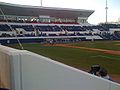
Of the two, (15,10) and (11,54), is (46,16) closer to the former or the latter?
(15,10)

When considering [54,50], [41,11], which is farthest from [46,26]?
[54,50]

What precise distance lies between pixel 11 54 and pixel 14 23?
6238 centimetres

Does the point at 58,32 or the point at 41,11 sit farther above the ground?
the point at 41,11

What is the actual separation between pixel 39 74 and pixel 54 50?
3332 cm

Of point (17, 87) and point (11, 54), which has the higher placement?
point (11, 54)

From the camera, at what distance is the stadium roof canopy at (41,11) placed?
223ft

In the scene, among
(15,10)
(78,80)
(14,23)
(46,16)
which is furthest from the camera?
(46,16)

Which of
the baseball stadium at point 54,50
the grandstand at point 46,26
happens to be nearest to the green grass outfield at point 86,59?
the baseball stadium at point 54,50

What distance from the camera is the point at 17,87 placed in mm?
4184

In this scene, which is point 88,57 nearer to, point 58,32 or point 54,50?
point 54,50

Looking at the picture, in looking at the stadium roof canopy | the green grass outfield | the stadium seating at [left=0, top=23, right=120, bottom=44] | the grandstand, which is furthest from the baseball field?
the stadium roof canopy

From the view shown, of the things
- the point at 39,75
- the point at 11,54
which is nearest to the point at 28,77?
the point at 39,75

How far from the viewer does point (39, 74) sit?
169 inches

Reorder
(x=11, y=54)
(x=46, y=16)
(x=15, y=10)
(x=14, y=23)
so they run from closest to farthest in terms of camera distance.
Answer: (x=11, y=54) → (x=14, y=23) → (x=15, y=10) → (x=46, y=16)
